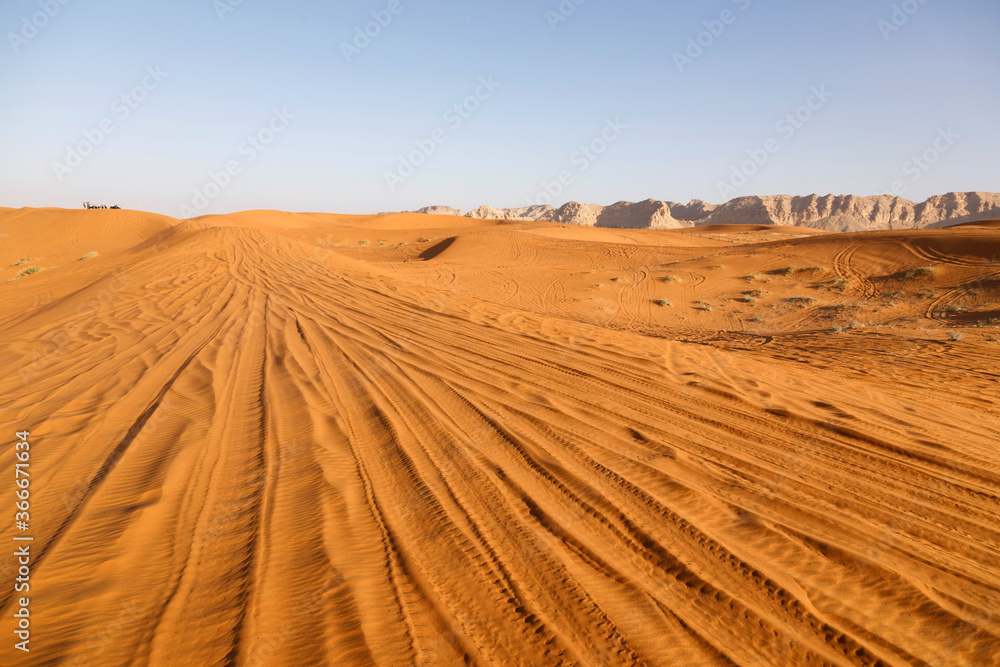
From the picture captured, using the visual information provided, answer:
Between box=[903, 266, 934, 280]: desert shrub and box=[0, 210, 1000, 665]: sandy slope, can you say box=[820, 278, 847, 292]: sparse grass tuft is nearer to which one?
box=[903, 266, 934, 280]: desert shrub

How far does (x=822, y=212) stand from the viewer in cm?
7150

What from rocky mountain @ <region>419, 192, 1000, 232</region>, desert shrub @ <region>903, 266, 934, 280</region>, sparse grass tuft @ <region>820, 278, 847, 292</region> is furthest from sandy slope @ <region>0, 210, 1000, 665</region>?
rocky mountain @ <region>419, 192, 1000, 232</region>

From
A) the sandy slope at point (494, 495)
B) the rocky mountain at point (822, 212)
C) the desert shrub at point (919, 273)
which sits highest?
the rocky mountain at point (822, 212)

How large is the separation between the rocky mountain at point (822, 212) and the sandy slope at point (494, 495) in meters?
60.2

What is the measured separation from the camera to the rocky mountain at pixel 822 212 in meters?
65.6

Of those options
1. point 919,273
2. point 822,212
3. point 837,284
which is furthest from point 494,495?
point 822,212

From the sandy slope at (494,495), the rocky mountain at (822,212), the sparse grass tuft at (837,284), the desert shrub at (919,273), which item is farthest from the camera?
the rocky mountain at (822,212)

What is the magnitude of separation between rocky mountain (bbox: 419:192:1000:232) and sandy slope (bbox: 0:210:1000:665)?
197ft

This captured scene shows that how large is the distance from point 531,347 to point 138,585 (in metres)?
5.29

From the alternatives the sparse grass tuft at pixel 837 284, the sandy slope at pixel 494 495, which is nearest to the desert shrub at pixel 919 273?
the sparse grass tuft at pixel 837 284

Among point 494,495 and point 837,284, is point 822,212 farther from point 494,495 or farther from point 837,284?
point 494,495

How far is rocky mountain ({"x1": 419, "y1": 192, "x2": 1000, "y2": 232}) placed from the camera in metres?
65.6

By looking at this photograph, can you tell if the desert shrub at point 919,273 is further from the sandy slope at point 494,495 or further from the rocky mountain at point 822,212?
the rocky mountain at point 822,212

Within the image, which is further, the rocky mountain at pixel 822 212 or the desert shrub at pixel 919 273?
the rocky mountain at pixel 822 212
